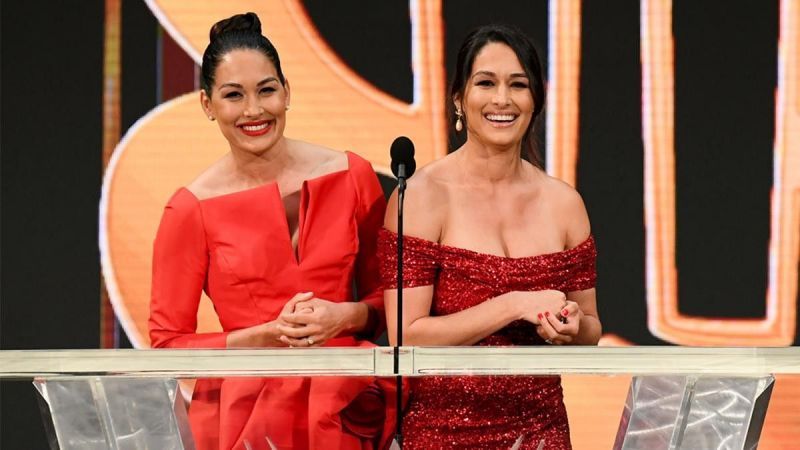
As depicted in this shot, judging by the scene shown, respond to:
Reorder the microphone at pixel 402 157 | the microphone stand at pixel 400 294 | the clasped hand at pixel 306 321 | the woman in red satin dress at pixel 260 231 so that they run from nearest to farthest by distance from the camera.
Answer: the microphone stand at pixel 400 294 → the microphone at pixel 402 157 → the clasped hand at pixel 306 321 → the woman in red satin dress at pixel 260 231

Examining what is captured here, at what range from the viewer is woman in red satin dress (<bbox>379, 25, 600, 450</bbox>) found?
2.28 meters

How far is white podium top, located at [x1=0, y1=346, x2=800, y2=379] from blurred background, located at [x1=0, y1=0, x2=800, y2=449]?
1926mm

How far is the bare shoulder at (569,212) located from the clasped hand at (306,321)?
1.58 feet

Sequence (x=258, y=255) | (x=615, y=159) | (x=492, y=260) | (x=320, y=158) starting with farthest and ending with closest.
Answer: (x=615, y=159), (x=320, y=158), (x=258, y=255), (x=492, y=260)

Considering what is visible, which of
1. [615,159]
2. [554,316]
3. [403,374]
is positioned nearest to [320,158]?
[554,316]

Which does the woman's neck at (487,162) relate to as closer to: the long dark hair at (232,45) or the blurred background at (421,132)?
the long dark hair at (232,45)

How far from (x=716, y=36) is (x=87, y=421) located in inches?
99.7

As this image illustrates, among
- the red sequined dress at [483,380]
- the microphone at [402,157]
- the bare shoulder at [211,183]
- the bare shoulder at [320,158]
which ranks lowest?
the red sequined dress at [483,380]

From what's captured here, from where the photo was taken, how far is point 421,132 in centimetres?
382

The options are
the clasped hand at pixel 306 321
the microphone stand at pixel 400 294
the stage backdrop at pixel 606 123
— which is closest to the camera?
the microphone stand at pixel 400 294

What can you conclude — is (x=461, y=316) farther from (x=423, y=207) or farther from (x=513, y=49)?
(x=513, y=49)

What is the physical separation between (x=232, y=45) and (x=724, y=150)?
1783mm

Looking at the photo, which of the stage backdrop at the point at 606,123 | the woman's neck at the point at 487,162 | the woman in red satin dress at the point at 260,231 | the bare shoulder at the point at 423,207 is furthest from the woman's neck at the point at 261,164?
the stage backdrop at the point at 606,123

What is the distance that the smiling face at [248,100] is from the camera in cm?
257
